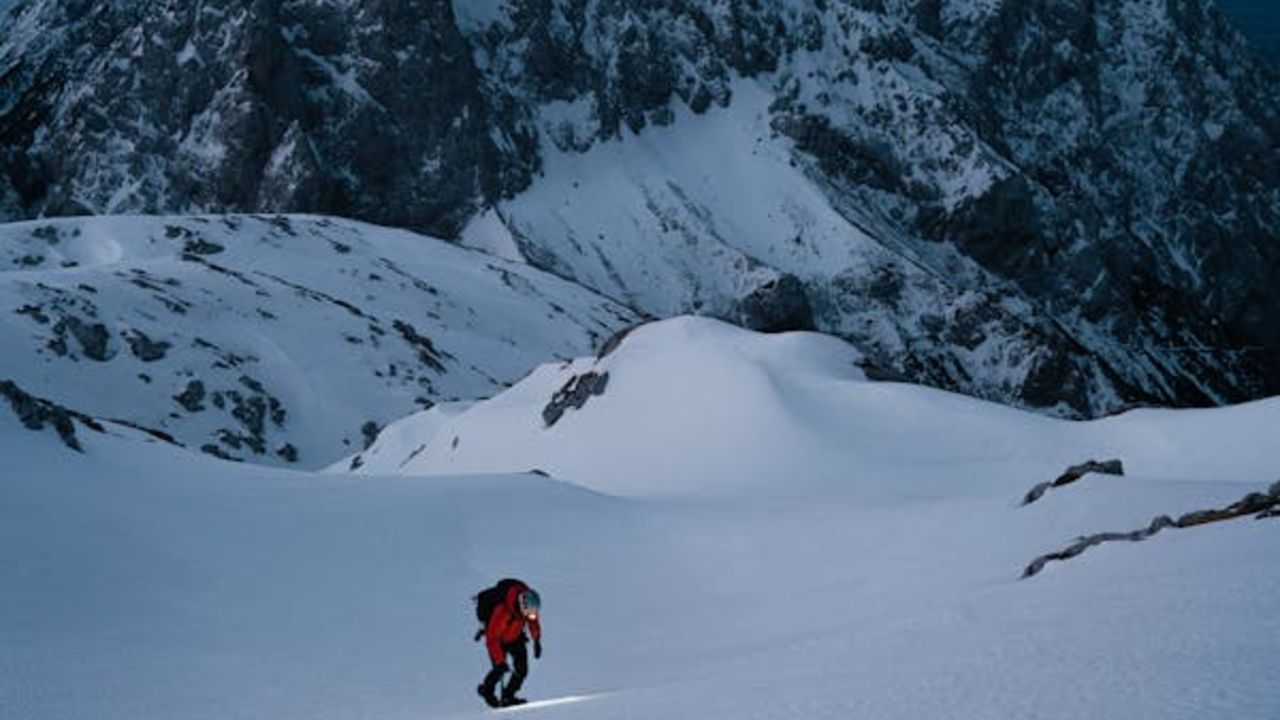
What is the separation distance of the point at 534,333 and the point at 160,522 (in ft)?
313

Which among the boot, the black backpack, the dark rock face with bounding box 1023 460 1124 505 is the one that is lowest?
the boot

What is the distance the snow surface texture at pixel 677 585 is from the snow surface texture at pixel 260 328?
153 feet

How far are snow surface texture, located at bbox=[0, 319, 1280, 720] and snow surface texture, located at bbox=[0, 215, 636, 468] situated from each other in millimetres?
46698

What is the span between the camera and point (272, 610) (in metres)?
21.3

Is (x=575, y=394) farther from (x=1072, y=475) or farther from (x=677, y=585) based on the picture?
(x=1072, y=475)

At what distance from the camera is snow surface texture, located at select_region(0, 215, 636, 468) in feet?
261

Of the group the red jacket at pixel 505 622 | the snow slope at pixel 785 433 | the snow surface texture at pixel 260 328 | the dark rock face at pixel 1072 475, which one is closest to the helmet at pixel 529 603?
the red jacket at pixel 505 622

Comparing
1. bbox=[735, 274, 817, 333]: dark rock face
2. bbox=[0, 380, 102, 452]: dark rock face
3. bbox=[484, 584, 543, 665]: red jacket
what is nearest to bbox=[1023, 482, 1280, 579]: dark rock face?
bbox=[484, 584, 543, 665]: red jacket

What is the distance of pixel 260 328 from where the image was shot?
93750 mm

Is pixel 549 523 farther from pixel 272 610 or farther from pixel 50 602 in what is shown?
pixel 50 602

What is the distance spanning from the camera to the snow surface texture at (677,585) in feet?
31.6

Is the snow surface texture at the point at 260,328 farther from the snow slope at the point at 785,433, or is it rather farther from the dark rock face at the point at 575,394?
the dark rock face at the point at 575,394

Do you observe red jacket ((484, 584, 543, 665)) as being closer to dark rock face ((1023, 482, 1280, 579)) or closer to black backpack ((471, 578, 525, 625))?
black backpack ((471, 578, 525, 625))

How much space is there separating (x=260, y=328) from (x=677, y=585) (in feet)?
240
